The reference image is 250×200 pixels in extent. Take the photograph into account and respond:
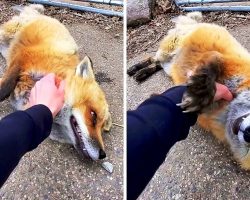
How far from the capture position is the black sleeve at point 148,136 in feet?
2.87

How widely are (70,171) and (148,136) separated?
0.76 metres

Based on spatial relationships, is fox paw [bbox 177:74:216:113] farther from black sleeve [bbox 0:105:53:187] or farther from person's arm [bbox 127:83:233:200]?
black sleeve [bbox 0:105:53:187]

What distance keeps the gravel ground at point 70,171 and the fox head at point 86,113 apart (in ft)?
0.16

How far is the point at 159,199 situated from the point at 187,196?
112mm

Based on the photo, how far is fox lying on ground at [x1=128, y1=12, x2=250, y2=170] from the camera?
1.36 meters

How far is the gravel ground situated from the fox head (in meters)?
0.05

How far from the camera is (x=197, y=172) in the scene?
4.93ft

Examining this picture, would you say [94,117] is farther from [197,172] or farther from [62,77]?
[197,172]

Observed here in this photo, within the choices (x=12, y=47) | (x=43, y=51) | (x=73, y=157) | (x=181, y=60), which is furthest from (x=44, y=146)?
(x=181, y=60)

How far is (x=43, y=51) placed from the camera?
1771 mm

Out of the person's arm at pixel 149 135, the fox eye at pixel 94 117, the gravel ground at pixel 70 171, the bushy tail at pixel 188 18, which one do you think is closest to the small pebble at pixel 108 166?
the gravel ground at pixel 70 171

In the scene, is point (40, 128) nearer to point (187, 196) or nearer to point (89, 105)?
point (89, 105)

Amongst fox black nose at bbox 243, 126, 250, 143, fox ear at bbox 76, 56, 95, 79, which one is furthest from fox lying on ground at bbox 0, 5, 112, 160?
fox black nose at bbox 243, 126, 250, 143

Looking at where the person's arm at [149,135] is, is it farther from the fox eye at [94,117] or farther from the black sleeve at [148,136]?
the fox eye at [94,117]
